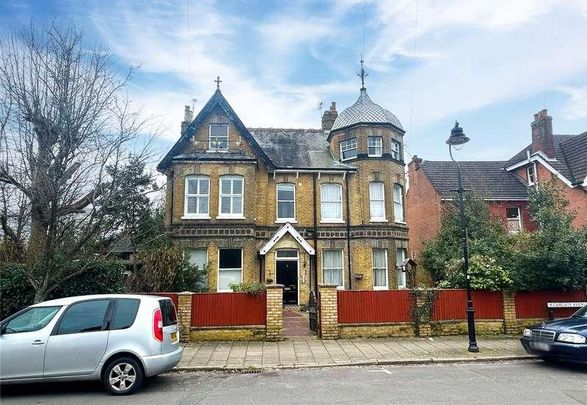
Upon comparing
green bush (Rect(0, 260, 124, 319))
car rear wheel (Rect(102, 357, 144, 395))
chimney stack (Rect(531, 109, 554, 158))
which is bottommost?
car rear wheel (Rect(102, 357, 144, 395))

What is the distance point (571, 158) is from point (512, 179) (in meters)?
3.69

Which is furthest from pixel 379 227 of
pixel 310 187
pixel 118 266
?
pixel 118 266

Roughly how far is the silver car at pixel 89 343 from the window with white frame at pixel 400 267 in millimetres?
15641

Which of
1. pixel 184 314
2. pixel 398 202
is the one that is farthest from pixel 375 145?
pixel 184 314

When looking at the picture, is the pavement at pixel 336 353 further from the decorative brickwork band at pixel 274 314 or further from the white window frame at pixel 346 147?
the white window frame at pixel 346 147

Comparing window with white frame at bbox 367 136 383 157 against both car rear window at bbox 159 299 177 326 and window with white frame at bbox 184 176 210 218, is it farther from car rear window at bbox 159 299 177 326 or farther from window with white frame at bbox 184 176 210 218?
car rear window at bbox 159 299 177 326

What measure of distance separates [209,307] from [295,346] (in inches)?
114

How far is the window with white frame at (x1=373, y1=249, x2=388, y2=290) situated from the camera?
21281mm

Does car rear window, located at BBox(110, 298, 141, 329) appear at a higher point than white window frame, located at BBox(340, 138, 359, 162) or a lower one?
lower

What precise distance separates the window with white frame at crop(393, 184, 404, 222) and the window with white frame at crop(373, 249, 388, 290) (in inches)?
84.7

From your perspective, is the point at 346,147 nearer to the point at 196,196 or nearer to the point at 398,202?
the point at 398,202

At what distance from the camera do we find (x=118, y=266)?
13961 mm

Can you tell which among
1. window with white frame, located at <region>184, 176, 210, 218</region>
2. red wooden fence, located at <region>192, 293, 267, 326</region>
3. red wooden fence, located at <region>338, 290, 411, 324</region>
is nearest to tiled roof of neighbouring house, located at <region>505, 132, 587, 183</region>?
red wooden fence, located at <region>338, 290, 411, 324</region>

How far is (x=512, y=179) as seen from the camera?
27812 millimetres
